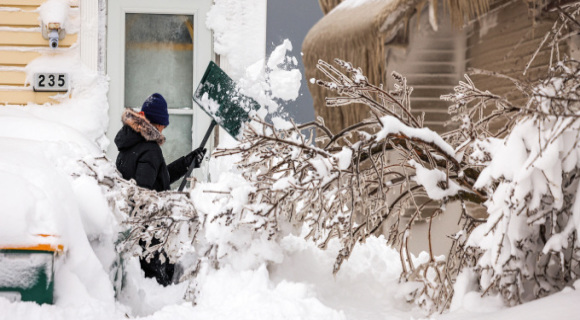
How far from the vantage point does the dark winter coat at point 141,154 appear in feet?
15.4

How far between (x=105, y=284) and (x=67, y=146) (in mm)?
976

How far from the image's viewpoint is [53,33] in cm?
740

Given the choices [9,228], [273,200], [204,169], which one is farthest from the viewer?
[204,169]

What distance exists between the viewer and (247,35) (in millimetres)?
7578

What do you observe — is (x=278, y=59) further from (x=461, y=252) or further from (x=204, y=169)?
(x=461, y=252)

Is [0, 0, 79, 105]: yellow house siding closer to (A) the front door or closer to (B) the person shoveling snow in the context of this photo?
(A) the front door

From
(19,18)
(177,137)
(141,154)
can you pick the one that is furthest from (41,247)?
(19,18)

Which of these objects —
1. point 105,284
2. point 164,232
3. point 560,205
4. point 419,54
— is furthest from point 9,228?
point 419,54

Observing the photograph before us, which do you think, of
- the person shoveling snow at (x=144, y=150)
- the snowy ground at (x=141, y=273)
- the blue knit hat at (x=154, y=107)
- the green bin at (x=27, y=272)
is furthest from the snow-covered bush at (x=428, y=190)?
the blue knit hat at (x=154, y=107)

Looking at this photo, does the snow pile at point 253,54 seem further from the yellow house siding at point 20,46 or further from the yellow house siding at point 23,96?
the yellow house siding at point 23,96

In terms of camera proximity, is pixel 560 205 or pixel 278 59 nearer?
pixel 560 205

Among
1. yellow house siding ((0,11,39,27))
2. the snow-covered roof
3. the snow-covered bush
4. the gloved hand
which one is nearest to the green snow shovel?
the gloved hand

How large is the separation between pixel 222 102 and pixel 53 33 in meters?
2.46

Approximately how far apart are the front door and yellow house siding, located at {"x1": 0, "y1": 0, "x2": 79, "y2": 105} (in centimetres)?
50
